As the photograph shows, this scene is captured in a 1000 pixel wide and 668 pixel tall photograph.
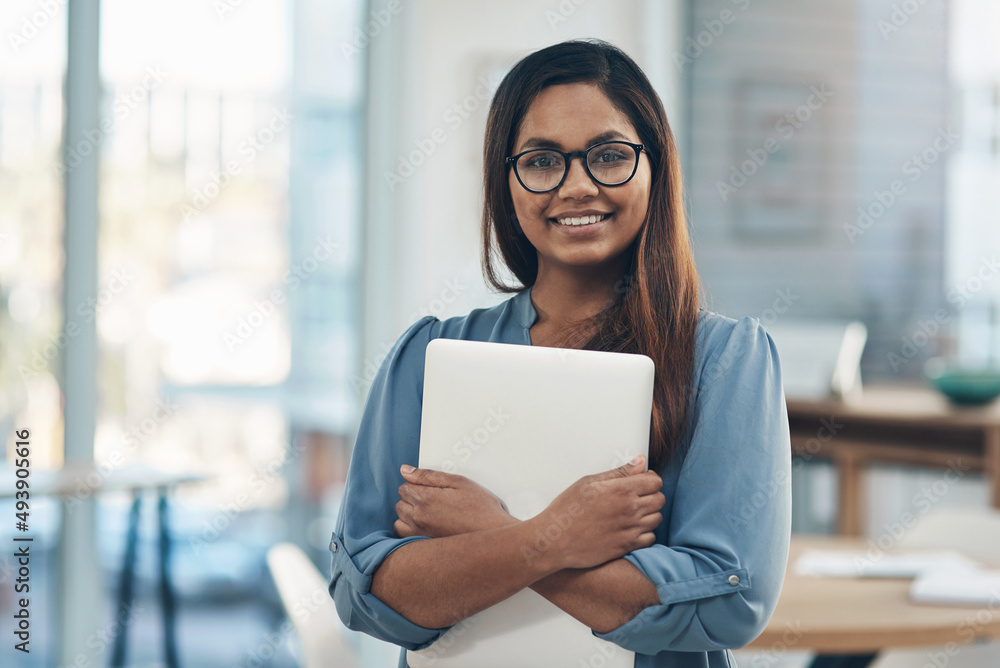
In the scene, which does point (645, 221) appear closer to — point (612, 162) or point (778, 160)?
point (612, 162)

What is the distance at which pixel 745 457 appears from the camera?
3.40 ft

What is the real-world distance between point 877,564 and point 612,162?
1.52 meters

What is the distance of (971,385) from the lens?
10.4ft

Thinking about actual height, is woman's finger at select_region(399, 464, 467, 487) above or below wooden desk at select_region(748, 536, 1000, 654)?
above

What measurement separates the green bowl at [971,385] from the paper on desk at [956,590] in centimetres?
136

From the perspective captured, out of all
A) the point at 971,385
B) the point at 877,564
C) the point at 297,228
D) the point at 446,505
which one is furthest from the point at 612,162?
the point at 297,228

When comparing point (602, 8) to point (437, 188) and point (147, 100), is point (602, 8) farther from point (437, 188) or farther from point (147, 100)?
point (147, 100)

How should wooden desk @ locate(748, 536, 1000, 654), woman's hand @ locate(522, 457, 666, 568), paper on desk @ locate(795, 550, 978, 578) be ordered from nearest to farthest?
woman's hand @ locate(522, 457, 666, 568), wooden desk @ locate(748, 536, 1000, 654), paper on desk @ locate(795, 550, 978, 578)

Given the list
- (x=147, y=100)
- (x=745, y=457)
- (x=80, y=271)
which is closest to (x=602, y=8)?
(x=147, y=100)

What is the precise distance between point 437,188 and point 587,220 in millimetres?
2608

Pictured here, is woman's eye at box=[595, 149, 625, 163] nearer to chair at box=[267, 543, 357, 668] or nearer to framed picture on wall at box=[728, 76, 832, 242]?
chair at box=[267, 543, 357, 668]

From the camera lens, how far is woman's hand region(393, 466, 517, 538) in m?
1.03

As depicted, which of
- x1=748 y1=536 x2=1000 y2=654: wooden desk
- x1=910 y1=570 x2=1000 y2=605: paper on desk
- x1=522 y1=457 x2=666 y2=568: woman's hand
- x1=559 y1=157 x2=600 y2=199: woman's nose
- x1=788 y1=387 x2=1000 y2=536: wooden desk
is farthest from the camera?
x1=788 y1=387 x2=1000 y2=536: wooden desk

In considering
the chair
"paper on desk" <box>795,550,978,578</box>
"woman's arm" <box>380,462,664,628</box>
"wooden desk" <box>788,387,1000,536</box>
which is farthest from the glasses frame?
"wooden desk" <box>788,387,1000,536</box>
